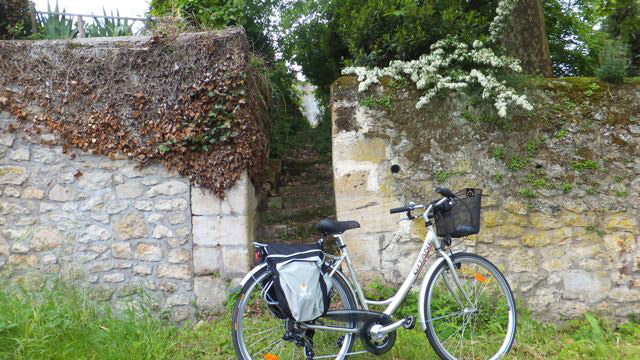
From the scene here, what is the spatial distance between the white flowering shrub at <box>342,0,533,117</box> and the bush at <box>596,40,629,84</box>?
28.2 inches

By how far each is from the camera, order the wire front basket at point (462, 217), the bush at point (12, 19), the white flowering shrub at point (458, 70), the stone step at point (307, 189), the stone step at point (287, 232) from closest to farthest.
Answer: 1. the wire front basket at point (462, 217)
2. the white flowering shrub at point (458, 70)
3. the bush at point (12, 19)
4. the stone step at point (287, 232)
5. the stone step at point (307, 189)

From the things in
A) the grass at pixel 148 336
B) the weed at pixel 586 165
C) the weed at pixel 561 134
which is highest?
the weed at pixel 561 134

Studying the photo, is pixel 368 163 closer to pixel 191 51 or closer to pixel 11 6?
pixel 191 51

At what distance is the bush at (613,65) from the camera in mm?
4066

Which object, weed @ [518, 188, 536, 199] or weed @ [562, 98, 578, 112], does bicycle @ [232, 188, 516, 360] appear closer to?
weed @ [518, 188, 536, 199]

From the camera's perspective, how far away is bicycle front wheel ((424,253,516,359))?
3176 millimetres

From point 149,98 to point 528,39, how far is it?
344 cm

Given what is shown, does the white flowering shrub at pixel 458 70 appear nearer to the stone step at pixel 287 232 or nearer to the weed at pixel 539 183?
the weed at pixel 539 183

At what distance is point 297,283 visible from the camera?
2.71 meters

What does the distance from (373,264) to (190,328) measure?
1583 millimetres

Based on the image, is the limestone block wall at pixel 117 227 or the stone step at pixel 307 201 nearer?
the limestone block wall at pixel 117 227

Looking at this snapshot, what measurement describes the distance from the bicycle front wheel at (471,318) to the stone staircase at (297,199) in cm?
179

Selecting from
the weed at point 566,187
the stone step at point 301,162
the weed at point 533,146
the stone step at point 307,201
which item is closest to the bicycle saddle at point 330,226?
the weed at point 533,146

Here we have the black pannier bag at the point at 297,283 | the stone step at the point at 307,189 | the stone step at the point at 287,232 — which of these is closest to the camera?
the black pannier bag at the point at 297,283
